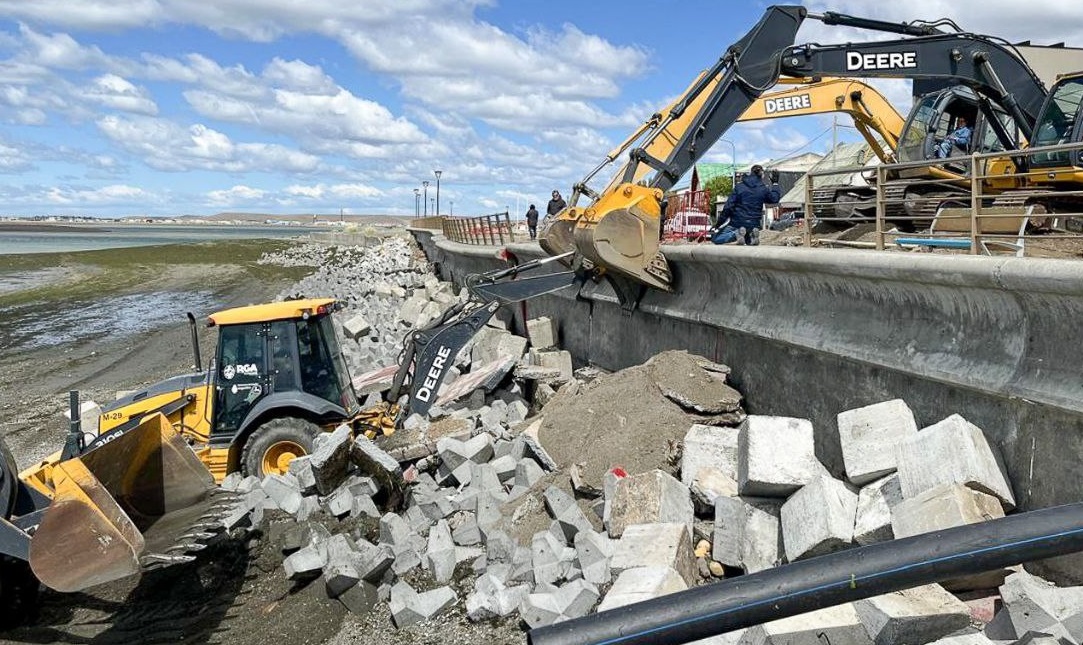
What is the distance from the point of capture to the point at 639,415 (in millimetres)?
7289

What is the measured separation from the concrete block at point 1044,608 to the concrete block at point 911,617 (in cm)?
20

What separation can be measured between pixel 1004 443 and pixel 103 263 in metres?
55.1

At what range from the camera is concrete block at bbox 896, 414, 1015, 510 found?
456cm

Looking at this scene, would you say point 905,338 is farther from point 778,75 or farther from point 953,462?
point 778,75

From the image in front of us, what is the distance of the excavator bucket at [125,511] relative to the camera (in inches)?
221

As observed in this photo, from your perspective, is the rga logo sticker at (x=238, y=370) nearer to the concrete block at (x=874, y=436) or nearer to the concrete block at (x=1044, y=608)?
the concrete block at (x=874, y=436)

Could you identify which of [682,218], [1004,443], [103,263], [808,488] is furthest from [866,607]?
[103,263]

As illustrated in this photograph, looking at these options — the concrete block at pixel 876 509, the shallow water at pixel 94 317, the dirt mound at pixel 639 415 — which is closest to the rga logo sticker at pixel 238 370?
the dirt mound at pixel 639 415

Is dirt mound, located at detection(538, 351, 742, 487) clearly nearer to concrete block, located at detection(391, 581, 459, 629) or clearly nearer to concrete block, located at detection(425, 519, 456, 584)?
concrete block, located at detection(425, 519, 456, 584)

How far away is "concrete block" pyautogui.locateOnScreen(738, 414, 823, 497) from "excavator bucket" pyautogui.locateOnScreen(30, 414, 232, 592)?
3.63 metres

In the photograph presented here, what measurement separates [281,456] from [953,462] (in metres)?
6.33

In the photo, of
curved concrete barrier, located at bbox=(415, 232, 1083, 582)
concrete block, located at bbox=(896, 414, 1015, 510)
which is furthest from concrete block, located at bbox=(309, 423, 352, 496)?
concrete block, located at bbox=(896, 414, 1015, 510)

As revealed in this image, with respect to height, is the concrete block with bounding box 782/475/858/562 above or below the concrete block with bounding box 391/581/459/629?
above

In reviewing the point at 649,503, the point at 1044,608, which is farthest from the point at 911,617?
the point at 649,503
